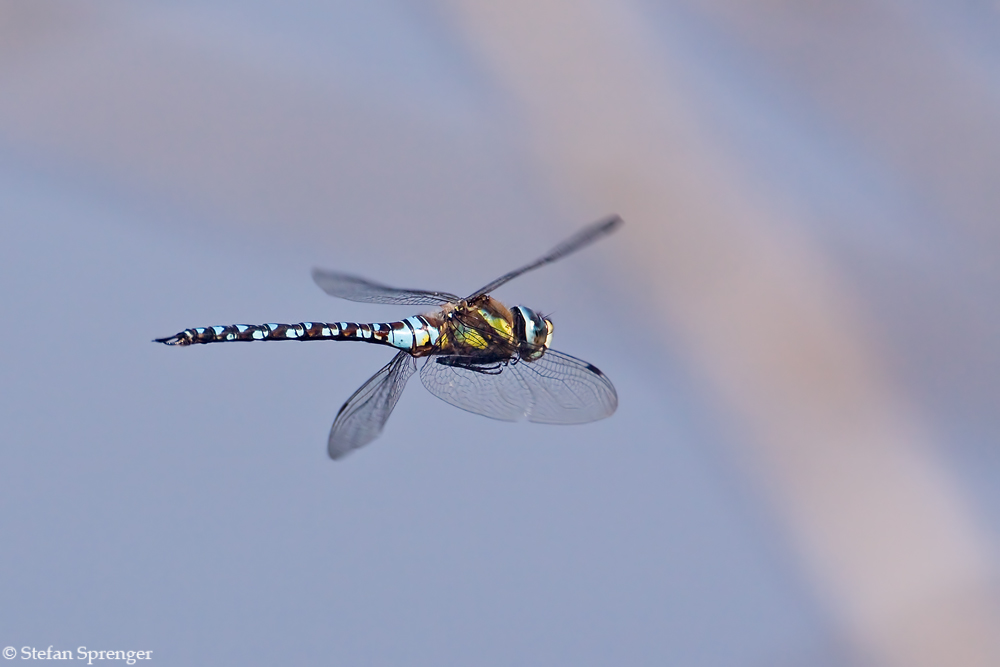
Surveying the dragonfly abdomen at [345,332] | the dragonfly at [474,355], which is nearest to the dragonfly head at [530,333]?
the dragonfly at [474,355]

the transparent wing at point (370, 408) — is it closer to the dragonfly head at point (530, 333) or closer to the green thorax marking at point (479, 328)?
the green thorax marking at point (479, 328)

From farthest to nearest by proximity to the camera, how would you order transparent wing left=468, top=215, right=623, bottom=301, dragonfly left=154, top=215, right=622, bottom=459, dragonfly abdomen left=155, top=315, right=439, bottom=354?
dragonfly left=154, top=215, right=622, bottom=459 < dragonfly abdomen left=155, top=315, right=439, bottom=354 < transparent wing left=468, top=215, right=623, bottom=301

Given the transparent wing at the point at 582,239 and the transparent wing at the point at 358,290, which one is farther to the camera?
the transparent wing at the point at 358,290

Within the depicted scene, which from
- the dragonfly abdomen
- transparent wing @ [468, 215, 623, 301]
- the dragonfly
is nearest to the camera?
transparent wing @ [468, 215, 623, 301]

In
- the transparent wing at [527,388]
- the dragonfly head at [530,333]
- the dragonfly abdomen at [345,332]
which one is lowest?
the transparent wing at [527,388]

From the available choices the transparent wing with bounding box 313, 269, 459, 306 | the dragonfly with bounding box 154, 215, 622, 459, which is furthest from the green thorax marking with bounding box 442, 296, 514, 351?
the transparent wing with bounding box 313, 269, 459, 306

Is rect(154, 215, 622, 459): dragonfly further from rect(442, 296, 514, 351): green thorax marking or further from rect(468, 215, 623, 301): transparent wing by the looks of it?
rect(468, 215, 623, 301): transparent wing

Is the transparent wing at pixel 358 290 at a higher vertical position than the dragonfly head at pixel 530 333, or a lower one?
higher

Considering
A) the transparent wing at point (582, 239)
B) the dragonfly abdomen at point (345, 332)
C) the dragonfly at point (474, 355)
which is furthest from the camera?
the dragonfly at point (474, 355)
